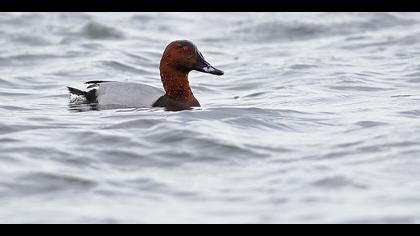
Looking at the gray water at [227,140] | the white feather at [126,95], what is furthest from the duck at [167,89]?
the gray water at [227,140]

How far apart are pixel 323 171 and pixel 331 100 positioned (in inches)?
159

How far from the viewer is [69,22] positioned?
20172 mm

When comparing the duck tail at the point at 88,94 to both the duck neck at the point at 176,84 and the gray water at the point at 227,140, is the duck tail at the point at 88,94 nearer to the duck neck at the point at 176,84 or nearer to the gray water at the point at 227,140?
the gray water at the point at 227,140

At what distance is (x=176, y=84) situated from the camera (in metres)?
11.1

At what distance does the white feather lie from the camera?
35.4 feet

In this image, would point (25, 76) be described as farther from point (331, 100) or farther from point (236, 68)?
point (331, 100)

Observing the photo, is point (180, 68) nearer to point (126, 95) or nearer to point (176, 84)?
point (176, 84)

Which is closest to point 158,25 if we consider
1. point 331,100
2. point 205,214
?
point 331,100

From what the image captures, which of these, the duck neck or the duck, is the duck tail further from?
the duck neck

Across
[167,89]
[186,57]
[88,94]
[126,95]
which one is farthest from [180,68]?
[88,94]

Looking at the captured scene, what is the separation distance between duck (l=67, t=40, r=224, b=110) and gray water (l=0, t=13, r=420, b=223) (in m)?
0.27

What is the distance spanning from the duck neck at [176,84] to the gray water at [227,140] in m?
0.33

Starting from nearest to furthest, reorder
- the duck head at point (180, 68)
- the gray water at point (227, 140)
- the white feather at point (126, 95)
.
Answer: the gray water at point (227, 140)
the white feather at point (126, 95)
the duck head at point (180, 68)

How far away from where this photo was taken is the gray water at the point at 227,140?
6.93m
